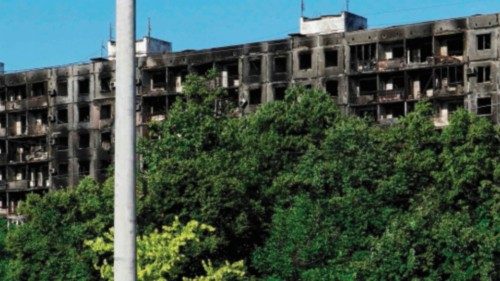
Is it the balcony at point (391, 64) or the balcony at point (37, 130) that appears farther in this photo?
the balcony at point (37, 130)

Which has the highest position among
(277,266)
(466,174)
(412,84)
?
(412,84)

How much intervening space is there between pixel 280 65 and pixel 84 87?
19.0m

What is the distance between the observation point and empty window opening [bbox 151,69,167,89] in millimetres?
98000

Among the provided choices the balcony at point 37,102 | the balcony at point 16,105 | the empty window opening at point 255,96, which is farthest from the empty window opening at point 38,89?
the empty window opening at point 255,96

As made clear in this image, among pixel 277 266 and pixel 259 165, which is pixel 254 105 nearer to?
pixel 259 165

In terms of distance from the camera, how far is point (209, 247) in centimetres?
5322

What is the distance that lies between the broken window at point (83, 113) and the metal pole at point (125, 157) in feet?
315

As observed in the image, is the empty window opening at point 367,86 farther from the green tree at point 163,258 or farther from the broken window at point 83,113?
the green tree at point 163,258

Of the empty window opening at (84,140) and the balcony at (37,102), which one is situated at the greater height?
the balcony at (37,102)

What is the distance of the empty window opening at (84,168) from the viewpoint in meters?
102

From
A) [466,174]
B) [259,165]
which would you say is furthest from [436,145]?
[259,165]

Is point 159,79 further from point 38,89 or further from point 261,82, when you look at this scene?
point 38,89

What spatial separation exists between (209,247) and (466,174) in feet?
47.8

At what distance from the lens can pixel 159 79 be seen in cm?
9862
